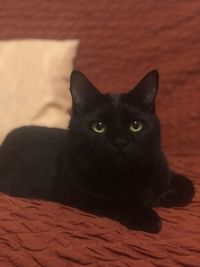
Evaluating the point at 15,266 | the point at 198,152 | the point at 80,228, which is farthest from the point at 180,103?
the point at 15,266

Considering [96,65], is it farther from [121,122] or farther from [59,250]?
[59,250]

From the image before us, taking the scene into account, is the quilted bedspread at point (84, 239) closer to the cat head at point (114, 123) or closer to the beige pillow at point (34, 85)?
the cat head at point (114, 123)

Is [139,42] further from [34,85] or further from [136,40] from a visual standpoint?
[34,85]

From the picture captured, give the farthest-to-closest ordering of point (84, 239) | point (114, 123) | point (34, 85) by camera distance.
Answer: point (34, 85) → point (114, 123) → point (84, 239)

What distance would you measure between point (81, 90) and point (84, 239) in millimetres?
375

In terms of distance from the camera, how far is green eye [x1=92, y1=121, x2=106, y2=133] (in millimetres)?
1097

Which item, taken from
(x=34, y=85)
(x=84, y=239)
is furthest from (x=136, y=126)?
(x=34, y=85)

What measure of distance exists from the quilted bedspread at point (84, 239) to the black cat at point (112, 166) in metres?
0.04

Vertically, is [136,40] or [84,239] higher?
[136,40]

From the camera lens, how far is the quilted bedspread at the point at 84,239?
36.2 inches

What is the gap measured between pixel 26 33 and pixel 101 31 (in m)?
0.26

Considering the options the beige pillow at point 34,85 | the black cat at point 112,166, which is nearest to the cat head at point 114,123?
the black cat at point 112,166

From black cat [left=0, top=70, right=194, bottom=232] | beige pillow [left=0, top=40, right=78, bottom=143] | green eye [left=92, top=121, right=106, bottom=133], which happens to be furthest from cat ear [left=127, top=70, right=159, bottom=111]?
beige pillow [left=0, top=40, right=78, bottom=143]

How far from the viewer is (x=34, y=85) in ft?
4.74
